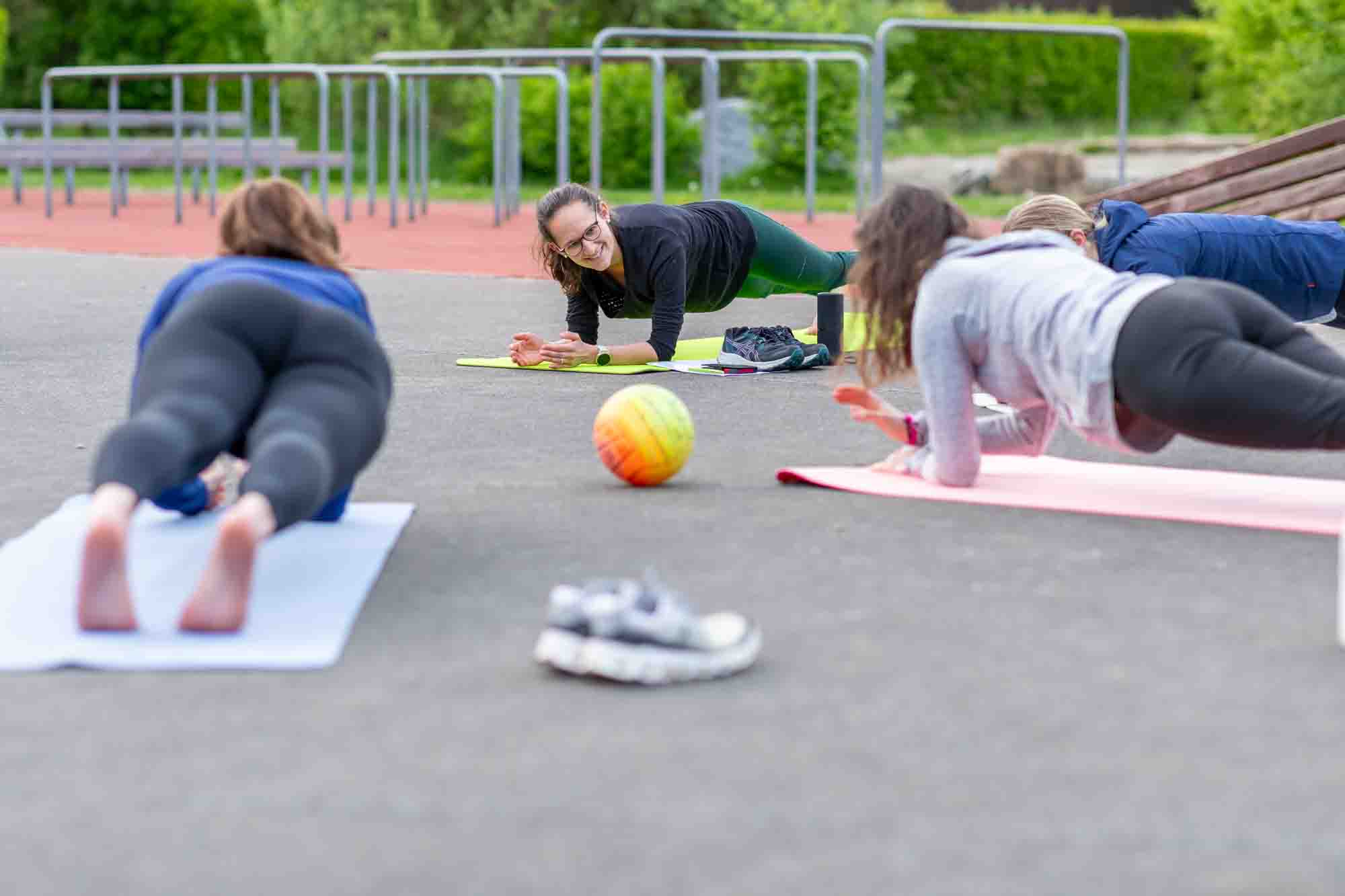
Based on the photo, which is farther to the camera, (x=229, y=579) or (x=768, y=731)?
(x=229, y=579)

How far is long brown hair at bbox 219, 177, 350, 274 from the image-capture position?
3.85 meters

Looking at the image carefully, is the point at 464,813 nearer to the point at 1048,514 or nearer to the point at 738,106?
the point at 1048,514

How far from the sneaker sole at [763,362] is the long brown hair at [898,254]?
95.2 inches

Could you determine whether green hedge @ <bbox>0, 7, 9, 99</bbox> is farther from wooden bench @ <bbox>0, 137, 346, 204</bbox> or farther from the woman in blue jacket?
the woman in blue jacket

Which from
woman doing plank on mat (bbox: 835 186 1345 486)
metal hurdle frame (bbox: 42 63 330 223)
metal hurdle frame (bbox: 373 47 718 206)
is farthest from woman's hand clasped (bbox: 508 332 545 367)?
metal hurdle frame (bbox: 42 63 330 223)

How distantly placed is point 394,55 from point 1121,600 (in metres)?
14.8

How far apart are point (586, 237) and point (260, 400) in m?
3.05

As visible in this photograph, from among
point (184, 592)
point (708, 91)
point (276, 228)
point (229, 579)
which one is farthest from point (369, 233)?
point (229, 579)

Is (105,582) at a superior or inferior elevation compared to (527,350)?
superior

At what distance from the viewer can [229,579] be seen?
3.02 meters

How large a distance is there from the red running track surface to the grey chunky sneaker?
28.3 ft

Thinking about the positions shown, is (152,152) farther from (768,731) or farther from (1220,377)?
(768,731)

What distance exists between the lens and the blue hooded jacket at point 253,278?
3.68 m

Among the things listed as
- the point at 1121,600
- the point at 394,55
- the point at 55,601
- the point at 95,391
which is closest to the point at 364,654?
the point at 55,601
